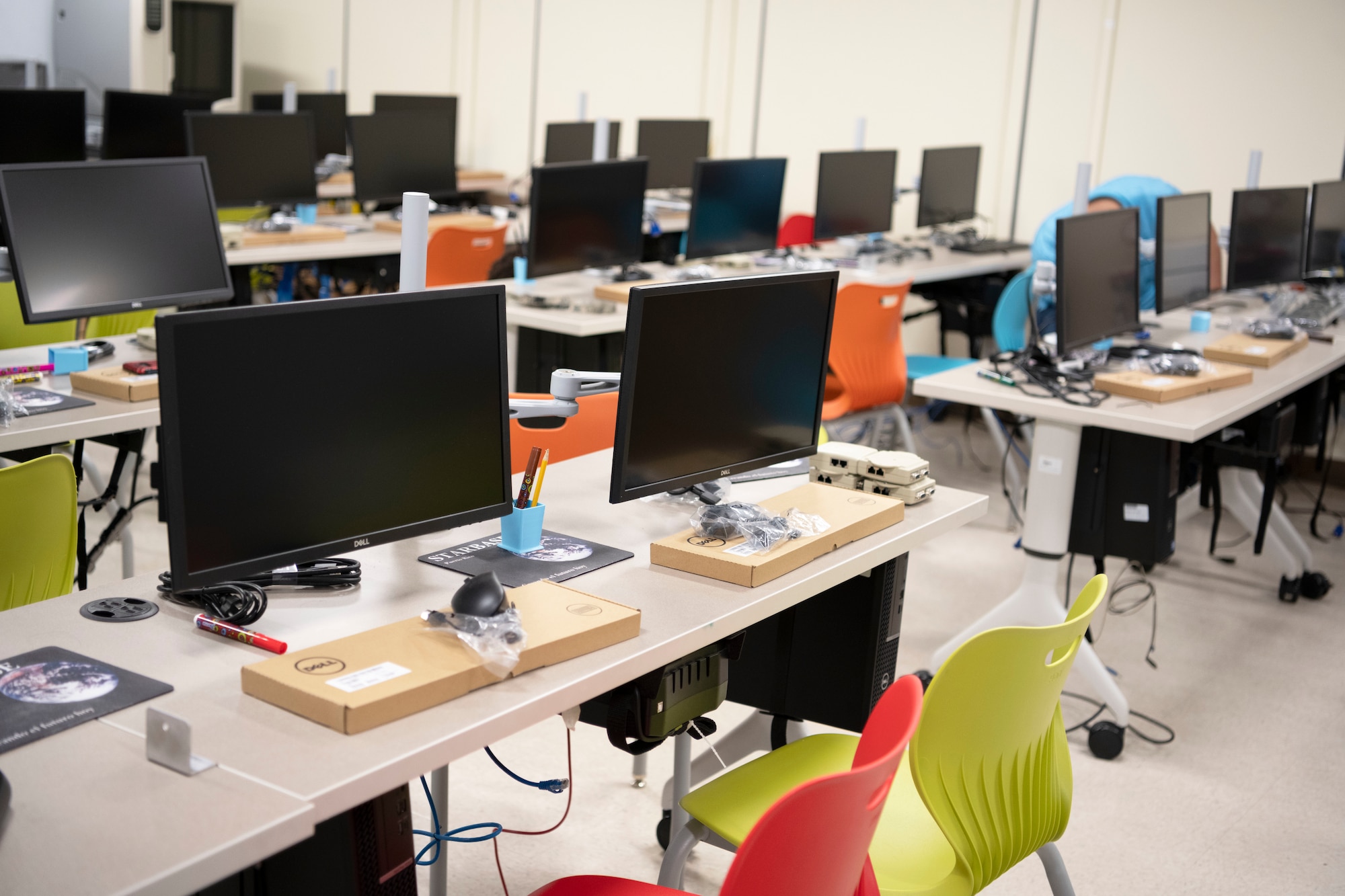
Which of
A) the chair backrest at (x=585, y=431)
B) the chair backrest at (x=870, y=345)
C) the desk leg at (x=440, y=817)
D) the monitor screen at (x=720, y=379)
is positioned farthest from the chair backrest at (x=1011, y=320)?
the desk leg at (x=440, y=817)

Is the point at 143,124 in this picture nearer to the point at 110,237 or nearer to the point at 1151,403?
the point at 110,237

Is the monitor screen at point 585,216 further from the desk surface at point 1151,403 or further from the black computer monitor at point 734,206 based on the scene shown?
the desk surface at point 1151,403

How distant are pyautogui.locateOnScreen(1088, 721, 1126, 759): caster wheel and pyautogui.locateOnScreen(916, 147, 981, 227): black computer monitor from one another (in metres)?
3.46

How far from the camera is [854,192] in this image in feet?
19.0

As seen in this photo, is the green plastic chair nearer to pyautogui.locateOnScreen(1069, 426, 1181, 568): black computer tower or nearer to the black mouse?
the black mouse

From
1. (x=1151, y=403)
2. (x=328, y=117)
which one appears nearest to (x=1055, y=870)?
(x=1151, y=403)

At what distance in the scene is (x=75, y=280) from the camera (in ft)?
9.86

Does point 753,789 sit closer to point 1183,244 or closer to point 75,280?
point 75,280

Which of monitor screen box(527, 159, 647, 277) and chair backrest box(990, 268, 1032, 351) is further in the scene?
chair backrest box(990, 268, 1032, 351)

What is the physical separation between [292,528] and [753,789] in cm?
78

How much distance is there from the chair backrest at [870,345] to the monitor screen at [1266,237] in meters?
1.42

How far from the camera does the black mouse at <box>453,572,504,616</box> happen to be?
58.7 inches

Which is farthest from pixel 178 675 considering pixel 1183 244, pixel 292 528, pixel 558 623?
pixel 1183 244

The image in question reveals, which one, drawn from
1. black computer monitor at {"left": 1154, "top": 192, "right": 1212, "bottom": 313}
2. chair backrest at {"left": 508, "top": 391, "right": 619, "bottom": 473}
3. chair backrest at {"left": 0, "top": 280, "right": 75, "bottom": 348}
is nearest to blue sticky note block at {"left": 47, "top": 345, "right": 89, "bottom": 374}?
chair backrest at {"left": 0, "top": 280, "right": 75, "bottom": 348}
